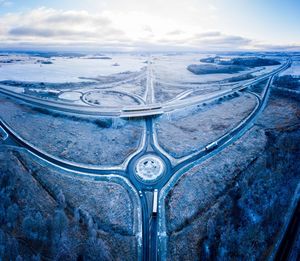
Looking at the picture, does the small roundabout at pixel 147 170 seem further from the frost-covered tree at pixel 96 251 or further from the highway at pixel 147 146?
the frost-covered tree at pixel 96 251

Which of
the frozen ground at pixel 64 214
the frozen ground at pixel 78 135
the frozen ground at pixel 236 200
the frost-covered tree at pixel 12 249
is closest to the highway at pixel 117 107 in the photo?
the frozen ground at pixel 78 135

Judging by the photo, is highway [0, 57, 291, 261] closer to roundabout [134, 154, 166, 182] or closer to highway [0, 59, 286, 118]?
→ highway [0, 59, 286, 118]

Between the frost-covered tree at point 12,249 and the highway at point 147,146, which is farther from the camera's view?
the highway at point 147,146

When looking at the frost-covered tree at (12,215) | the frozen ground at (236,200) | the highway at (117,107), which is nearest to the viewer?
the frozen ground at (236,200)

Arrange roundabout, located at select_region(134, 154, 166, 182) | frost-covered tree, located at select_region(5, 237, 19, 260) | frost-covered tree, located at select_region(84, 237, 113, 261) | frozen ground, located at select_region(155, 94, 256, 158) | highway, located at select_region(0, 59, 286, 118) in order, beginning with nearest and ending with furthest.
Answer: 1. frost-covered tree, located at select_region(5, 237, 19, 260)
2. frost-covered tree, located at select_region(84, 237, 113, 261)
3. roundabout, located at select_region(134, 154, 166, 182)
4. frozen ground, located at select_region(155, 94, 256, 158)
5. highway, located at select_region(0, 59, 286, 118)

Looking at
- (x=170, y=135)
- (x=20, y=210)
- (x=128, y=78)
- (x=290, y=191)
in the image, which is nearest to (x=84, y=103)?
(x=170, y=135)

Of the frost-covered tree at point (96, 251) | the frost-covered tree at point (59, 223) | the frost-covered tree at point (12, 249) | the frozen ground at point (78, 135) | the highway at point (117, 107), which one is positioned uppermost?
the highway at point (117, 107)

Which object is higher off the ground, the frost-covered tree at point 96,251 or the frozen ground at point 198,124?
the frozen ground at point 198,124

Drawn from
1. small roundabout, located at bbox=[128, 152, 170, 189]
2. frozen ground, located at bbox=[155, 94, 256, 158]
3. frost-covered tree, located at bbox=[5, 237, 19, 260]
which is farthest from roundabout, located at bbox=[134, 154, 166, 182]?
frost-covered tree, located at bbox=[5, 237, 19, 260]
